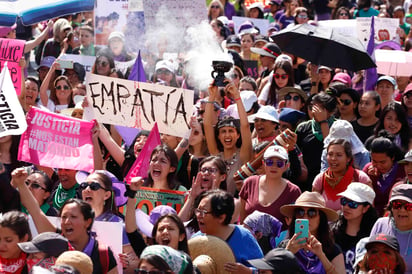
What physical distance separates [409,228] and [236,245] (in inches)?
54.2

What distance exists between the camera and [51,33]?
643 inches

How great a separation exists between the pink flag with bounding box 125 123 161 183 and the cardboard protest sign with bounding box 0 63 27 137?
0.97 meters

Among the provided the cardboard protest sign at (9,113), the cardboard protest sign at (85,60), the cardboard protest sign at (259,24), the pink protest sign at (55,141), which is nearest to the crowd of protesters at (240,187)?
the pink protest sign at (55,141)

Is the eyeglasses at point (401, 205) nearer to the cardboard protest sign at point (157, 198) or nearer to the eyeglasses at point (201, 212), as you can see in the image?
the eyeglasses at point (201, 212)

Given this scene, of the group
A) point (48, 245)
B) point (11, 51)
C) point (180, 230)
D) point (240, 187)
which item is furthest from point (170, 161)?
point (11, 51)

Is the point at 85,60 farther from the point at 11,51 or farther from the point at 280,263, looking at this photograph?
the point at 280,263

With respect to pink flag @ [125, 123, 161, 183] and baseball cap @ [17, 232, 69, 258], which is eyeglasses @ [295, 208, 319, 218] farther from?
baseball cap @ [17, 232, 69, 258]

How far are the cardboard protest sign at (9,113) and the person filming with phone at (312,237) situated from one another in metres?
2.35

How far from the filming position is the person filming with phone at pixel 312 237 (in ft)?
21.0

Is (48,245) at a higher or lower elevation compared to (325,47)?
lower

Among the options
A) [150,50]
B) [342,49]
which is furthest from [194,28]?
[342,49]

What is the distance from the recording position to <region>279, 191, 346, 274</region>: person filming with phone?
6399 millimetres

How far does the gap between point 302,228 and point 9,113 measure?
2950mm

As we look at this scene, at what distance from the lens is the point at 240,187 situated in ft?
27.3
